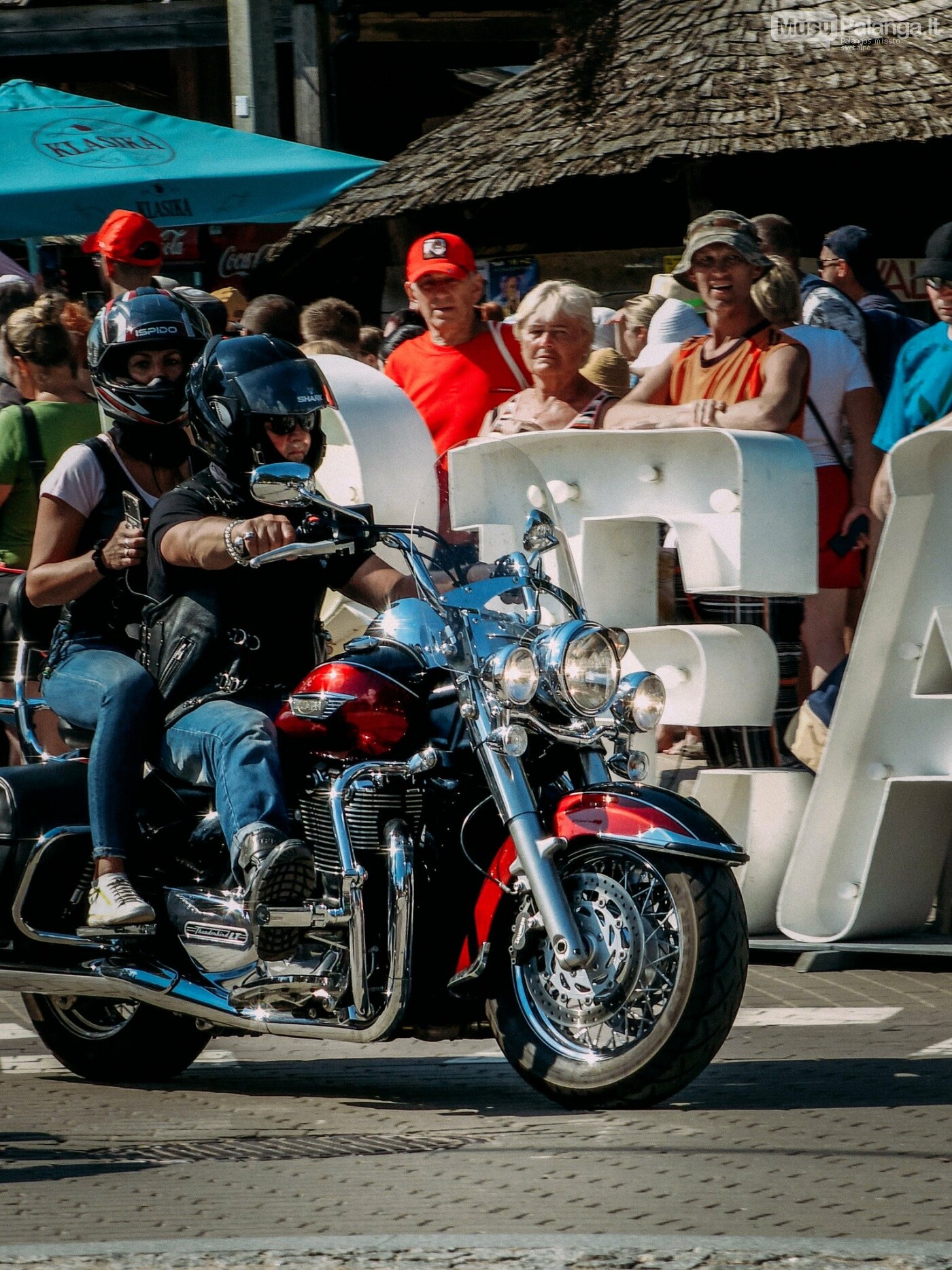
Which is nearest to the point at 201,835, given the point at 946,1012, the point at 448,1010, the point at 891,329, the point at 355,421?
the point at 448,1010

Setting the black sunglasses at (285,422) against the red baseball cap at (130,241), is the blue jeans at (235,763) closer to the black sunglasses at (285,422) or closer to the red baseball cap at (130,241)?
the black sunglasses at (285,422)

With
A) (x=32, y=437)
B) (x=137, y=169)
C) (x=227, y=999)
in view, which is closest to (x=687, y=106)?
(x=137, y=169)

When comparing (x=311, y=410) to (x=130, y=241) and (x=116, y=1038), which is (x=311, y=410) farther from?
(x=130, y=241)

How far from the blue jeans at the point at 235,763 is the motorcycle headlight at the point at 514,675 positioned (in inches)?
23.7

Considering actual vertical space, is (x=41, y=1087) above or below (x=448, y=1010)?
below

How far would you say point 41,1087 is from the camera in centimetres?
566

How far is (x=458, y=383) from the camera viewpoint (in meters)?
8.52

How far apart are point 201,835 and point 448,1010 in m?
0.78

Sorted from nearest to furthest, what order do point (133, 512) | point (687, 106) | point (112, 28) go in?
point (133, 512) → point (687, 106) → point (112, 28)

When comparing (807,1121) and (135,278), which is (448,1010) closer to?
(807,1121)

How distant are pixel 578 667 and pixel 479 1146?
1064 millimetres

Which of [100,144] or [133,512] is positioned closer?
[133,512]

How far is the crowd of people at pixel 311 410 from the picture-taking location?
5.39 metres

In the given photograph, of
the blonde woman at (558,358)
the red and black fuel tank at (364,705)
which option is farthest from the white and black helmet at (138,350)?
the blonde woman at (558,358)
